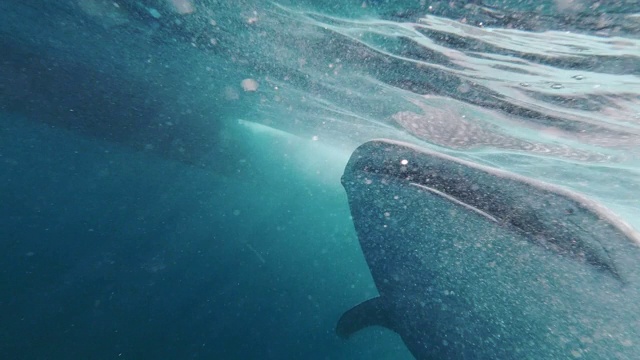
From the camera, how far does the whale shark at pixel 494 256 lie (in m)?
3.62

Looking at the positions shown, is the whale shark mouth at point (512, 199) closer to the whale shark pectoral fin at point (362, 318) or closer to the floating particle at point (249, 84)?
the whale shark pectoral fin at point (362, 318)

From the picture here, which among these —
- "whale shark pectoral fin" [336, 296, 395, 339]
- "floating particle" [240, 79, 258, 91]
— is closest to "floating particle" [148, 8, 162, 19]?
"floating particle" [240, 79, 258, 91]

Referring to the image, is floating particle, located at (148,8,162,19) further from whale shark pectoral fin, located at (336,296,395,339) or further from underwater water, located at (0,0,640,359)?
whale shark pectoral fin, located at (336,296,395,339)

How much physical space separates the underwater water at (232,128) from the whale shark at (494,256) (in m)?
2.45

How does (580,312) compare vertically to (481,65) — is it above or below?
below

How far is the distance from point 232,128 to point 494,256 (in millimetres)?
19038

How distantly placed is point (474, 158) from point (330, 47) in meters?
7.47

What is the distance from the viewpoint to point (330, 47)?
790cm

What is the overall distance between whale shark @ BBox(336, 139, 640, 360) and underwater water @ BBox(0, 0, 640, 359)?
2.45 meters

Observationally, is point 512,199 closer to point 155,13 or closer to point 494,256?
point 494,256

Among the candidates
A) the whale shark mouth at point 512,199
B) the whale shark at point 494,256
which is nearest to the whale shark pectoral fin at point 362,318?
the whale shark at point 494,256

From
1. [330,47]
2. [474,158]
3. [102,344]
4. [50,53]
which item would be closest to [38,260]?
[102,344]

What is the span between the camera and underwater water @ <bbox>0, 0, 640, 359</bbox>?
5.87 m

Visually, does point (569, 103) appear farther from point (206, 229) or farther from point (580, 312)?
point (206, 229)
